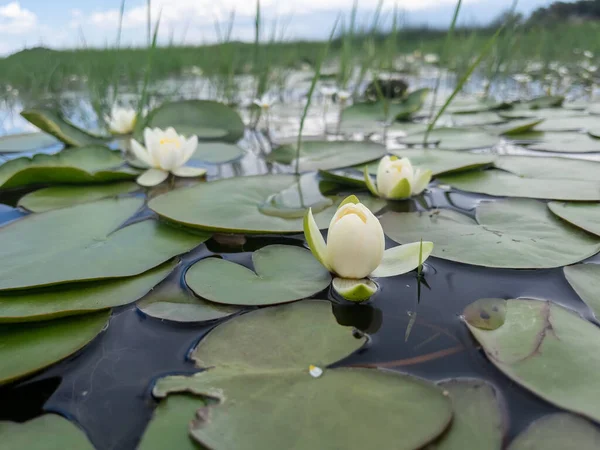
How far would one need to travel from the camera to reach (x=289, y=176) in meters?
1.51

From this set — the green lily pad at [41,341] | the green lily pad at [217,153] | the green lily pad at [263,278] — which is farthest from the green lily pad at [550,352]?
the green lily pad at [217,153]

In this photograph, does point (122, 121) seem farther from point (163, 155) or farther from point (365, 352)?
point (365, 352)

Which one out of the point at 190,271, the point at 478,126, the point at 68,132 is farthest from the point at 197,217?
the point at 478,126

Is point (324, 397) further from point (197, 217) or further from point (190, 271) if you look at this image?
point (197, 217)

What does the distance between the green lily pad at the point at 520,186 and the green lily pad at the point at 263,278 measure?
72 centimetres

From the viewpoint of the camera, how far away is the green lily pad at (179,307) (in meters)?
0.76

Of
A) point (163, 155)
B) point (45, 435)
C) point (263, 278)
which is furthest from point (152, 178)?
point (45, 435)

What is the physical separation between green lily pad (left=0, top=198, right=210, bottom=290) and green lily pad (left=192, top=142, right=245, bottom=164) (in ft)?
2.11

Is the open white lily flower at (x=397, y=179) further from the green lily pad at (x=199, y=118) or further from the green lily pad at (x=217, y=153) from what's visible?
the green lily pad at (x=199, y=118)

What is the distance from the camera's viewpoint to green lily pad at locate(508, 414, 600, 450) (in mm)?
508

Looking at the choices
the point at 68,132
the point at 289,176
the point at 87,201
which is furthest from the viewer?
the point at 68,132

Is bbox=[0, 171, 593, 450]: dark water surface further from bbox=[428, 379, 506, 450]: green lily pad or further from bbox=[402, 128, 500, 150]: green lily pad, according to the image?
bbox=[402, 128, 500, 150]: green lily pad

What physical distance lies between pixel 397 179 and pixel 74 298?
916 mm

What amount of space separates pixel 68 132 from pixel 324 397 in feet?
6.49
